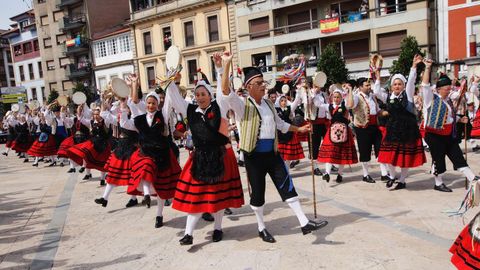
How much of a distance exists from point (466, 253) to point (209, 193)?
102 inches

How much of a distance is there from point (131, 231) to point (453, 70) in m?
21.8

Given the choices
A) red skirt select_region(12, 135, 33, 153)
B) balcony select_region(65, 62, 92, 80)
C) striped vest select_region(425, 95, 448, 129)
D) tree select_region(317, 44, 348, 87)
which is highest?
balcony select_region(65, 62, 92, 80)

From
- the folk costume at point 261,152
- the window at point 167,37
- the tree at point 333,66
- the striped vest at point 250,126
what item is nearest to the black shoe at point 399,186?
the folk costume at point 261,152

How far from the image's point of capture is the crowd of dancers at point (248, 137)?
4656 mm

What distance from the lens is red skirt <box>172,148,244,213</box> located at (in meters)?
4.64

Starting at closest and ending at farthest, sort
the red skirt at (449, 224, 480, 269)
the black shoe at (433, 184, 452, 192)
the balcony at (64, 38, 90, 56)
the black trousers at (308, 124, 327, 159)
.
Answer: the red skirt at (449, 224, 480, 269)
the black shoe at (433, 184, 452, 192)
the black trousers at (308, 124, 327, 159)
the balcony at (64, 38, 90, 56)

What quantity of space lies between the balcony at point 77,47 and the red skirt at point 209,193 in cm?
3952

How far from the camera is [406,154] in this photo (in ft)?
21.7

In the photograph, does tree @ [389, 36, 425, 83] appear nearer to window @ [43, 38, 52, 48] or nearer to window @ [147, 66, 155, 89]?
window @ [147, 66, 155, 89]

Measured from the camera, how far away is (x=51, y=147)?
12.9 metres

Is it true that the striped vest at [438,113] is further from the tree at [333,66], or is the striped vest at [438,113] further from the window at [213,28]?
the window at [213,28]

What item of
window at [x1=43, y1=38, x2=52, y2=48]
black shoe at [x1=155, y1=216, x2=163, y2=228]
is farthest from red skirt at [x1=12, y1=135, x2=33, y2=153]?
window at [x1=43, y1=38, x2=52, y2=48]

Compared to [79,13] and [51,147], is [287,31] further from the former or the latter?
[79,13]

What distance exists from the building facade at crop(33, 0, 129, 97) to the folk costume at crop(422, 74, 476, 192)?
1534 inches
